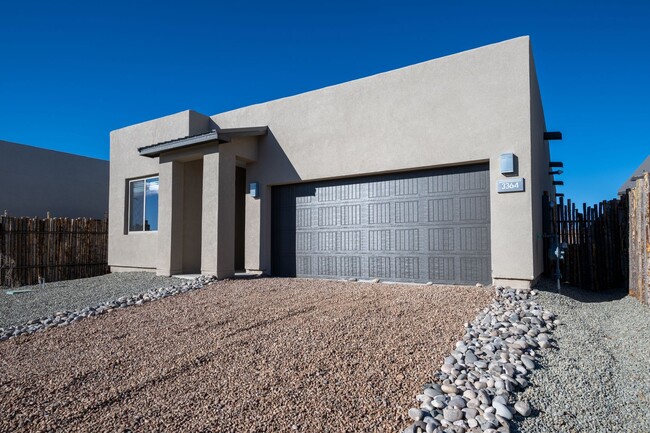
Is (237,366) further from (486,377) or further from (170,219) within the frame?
(170,219)

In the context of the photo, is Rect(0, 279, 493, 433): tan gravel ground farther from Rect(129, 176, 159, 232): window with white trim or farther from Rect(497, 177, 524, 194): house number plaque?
Rect(129, 176, 159, 232): window with white trim

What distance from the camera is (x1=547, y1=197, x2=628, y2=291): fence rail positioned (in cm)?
765

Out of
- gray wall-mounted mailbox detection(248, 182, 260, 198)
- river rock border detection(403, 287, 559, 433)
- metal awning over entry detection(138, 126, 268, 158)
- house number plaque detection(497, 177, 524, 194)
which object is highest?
metal awning over entry detection(138, 126, 268, 158)

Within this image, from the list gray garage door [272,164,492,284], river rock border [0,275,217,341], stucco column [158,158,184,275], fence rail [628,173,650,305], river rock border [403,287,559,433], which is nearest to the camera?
river rock border [403,287,559,433]

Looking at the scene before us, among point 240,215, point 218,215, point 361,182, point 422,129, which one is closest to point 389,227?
point 361,182

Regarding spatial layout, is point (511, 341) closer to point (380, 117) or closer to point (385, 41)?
point (380, 117)

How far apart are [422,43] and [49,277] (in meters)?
12.1

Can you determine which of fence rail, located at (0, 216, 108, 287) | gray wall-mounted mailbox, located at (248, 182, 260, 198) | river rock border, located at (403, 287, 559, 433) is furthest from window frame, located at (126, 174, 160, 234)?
river rock border, located at (403, 287, 559, 433)

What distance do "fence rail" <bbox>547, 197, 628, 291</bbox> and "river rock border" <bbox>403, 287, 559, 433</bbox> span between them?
4.25 metres

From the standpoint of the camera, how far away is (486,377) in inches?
119

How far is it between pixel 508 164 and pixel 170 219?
7504 mm

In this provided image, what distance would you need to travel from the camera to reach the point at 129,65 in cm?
995

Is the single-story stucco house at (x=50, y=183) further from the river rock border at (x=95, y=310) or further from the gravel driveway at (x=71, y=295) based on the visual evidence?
the river rock border at (x=95, y=310)

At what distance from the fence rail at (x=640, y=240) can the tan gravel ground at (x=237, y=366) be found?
2.30m
